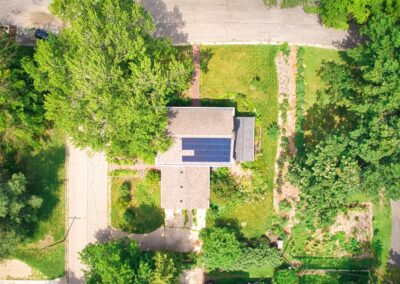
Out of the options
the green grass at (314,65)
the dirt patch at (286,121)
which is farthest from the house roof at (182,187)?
the green grass at (314,65)

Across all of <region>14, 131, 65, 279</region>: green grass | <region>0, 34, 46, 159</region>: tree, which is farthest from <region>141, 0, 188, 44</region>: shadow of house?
<region>14, 131, 65, 279</region>: green grass

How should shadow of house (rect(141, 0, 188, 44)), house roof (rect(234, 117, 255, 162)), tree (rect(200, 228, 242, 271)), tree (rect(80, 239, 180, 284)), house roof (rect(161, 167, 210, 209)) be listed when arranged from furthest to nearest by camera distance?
shadow of house (rect(141, 0, 188, 44)) → house roof (rect(234, 117, 255, 162)) → house roof (rect(161, 167, 210, 209)) → tree (rect(200, 228, 242, 271)) → tree (rect(80, 239, 180, 284))

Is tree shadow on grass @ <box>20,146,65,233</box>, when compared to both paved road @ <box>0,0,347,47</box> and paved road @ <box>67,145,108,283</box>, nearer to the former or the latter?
paved road @ <box>67,145,108,283</box>

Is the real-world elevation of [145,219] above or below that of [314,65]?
below

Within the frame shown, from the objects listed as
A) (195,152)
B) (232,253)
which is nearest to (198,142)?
(195,152)

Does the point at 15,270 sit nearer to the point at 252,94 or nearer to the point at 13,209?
the point at 13,209

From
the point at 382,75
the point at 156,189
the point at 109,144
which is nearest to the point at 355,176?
the point at 382,75
